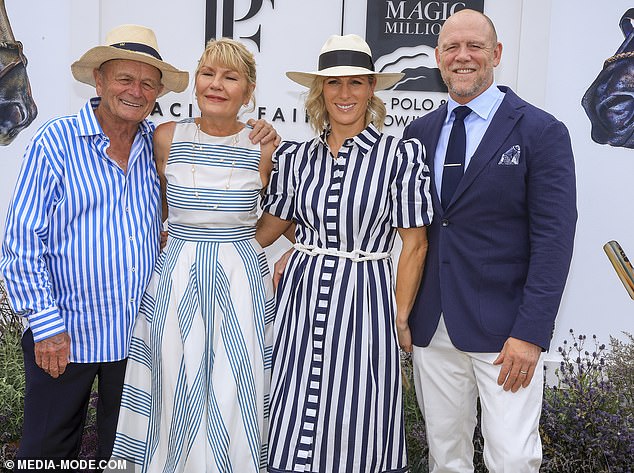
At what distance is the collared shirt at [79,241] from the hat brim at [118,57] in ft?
0.62

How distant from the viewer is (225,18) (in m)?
4.76

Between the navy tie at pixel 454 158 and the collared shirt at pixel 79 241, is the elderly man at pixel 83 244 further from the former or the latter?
the navy tie at pixel 454 158

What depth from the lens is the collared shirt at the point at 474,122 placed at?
276 cm

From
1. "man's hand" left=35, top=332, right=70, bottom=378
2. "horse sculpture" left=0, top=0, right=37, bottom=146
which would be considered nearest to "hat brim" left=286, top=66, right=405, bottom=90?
"man's hand" left=35, top=332, right=70, bottom=378

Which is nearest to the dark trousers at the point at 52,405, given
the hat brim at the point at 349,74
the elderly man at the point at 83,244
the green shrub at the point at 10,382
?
the elderly man at the point at 83,244

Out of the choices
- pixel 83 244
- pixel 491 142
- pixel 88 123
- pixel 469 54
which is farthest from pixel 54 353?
pixel 469 54

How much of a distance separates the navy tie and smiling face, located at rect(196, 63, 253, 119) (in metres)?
0.88

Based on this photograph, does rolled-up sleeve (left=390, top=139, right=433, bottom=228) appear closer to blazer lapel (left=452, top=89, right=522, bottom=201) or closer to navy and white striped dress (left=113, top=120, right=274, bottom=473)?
blazer lapel (left=452, top=89, right=522, bottom=201)

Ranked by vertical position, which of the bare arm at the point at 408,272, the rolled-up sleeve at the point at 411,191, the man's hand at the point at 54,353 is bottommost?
the man's hand at the point at 54,353

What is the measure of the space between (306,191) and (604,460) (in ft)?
6.85

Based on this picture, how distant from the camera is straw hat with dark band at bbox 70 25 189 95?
287cm

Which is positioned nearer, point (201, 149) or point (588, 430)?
point (201, 149)

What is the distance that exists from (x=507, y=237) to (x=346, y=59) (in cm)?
94

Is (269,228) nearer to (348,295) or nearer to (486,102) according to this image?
(348,295)
